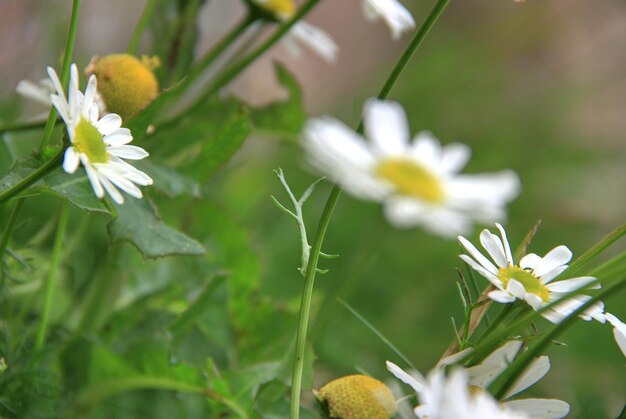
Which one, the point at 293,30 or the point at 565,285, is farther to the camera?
the point at 293,30

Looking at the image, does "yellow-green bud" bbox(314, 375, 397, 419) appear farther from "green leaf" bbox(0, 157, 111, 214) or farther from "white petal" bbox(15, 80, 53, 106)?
"white petal" bbox(15, 80, 53, 106)

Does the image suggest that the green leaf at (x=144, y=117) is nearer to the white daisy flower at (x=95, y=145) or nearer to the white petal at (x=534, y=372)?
the white daisy flower at (x=95, y=145)

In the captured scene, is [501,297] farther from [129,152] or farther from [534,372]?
[129,152]

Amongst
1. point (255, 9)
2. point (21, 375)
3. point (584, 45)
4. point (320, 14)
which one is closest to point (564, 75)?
point (584, 45)

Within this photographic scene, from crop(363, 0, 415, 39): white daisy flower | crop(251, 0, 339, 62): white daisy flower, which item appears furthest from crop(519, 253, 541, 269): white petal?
crop(251, 0, 339, 62): white daisy flower

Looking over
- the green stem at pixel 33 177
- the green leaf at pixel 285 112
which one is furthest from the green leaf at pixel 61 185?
the green leaf at pixel 285 112

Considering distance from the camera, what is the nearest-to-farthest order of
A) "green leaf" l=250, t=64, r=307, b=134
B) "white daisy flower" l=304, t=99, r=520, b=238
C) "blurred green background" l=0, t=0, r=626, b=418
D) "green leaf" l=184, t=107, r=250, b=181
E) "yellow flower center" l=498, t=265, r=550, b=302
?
"white daisy flower" l=304, t=99, r=520, b=238
"yellow flower center" l=498, t=265, r=550, b=302
"green leaf" l=184, t=107, r=250, b=181
"green leaf" l=250, t=64, r=307, b=134
"blurred green background" l=0, t=0, r=626, b=418

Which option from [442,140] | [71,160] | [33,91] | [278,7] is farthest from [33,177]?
[442,140]
